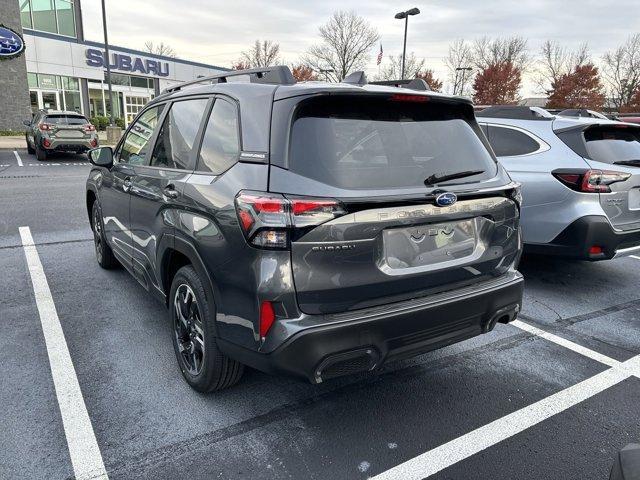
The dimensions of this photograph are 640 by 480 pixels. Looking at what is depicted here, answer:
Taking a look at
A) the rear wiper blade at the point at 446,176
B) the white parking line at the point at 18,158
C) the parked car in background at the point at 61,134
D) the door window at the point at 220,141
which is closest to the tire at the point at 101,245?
the door window at the point at 220,141

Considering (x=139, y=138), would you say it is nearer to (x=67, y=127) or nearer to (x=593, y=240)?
(x=593, y=240)

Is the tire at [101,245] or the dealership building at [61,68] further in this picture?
the dealership building at [61,68]

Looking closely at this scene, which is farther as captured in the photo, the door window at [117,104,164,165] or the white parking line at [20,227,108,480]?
the door window at [117,104,164,165]

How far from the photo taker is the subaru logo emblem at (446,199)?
245 centimetres

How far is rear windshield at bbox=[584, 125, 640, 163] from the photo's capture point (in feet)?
14.9

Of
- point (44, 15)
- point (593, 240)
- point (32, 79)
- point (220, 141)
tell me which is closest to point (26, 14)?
point (44, 15)

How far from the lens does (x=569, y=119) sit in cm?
493

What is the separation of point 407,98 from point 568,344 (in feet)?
7.78

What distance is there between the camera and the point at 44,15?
29.5m

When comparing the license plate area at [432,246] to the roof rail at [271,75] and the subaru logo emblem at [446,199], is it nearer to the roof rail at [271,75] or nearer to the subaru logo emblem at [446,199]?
the subaru logo emblem at [446,199]

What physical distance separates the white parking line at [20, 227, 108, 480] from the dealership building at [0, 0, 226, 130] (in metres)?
27.6

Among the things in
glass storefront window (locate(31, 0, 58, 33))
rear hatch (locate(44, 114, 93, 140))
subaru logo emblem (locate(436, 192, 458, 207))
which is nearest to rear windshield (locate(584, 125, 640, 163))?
subaru logo emblem (locate(436, 192, 458, 207))

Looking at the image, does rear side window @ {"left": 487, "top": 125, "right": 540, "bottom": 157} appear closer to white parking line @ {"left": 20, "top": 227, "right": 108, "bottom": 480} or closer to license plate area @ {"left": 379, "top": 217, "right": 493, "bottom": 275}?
license plate area @ {"left": 379, "top": 217, "right": 493, "bottom": 275}

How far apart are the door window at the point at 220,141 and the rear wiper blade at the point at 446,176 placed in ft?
3.25
